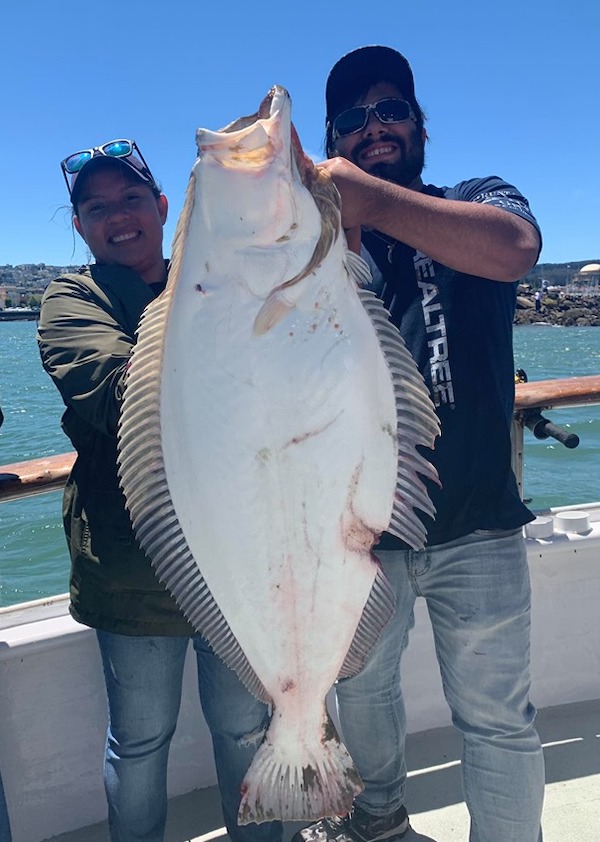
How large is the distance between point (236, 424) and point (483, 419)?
0.88 meters

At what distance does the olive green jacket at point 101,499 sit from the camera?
1903 millimetres

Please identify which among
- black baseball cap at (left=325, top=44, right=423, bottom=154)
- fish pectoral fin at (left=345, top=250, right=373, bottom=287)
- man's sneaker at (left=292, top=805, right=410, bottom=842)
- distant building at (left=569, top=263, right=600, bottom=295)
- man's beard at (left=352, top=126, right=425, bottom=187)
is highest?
distant building at (left=569, top=263, right=600, bottom=295)

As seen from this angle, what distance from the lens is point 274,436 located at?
1.56m

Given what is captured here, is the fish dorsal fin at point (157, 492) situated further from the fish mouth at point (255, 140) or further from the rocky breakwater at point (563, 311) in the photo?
the rocky breakwater at point (563, 311)

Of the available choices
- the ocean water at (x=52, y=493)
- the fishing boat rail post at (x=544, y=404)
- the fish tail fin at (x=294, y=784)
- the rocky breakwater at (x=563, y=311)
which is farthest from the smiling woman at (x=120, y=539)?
the rocky breakwater at (x=563, y=311)

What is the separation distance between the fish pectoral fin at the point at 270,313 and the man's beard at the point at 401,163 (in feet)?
2.86

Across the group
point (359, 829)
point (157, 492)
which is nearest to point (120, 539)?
point (157, 492)

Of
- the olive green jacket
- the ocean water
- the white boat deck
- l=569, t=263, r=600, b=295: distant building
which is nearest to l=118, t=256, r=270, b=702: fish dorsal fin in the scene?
the olive green jacket

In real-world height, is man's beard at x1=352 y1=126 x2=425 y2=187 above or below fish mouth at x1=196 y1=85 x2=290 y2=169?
above

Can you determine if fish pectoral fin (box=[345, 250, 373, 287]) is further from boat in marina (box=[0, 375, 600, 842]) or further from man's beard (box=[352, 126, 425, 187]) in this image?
boat in marina (box=[0, 375, 600, 842])

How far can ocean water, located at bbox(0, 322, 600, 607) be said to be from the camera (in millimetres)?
8234

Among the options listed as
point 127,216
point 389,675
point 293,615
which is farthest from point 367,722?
point 127,216

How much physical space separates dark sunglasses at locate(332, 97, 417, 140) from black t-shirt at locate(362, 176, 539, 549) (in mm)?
326

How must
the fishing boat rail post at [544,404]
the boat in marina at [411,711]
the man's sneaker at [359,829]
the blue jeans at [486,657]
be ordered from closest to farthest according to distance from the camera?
the blue jeans at [486,657] < the man's sneaker at [359,829] < the boat in marina at [411,711] < the fishing boat rail post at [544,404]
